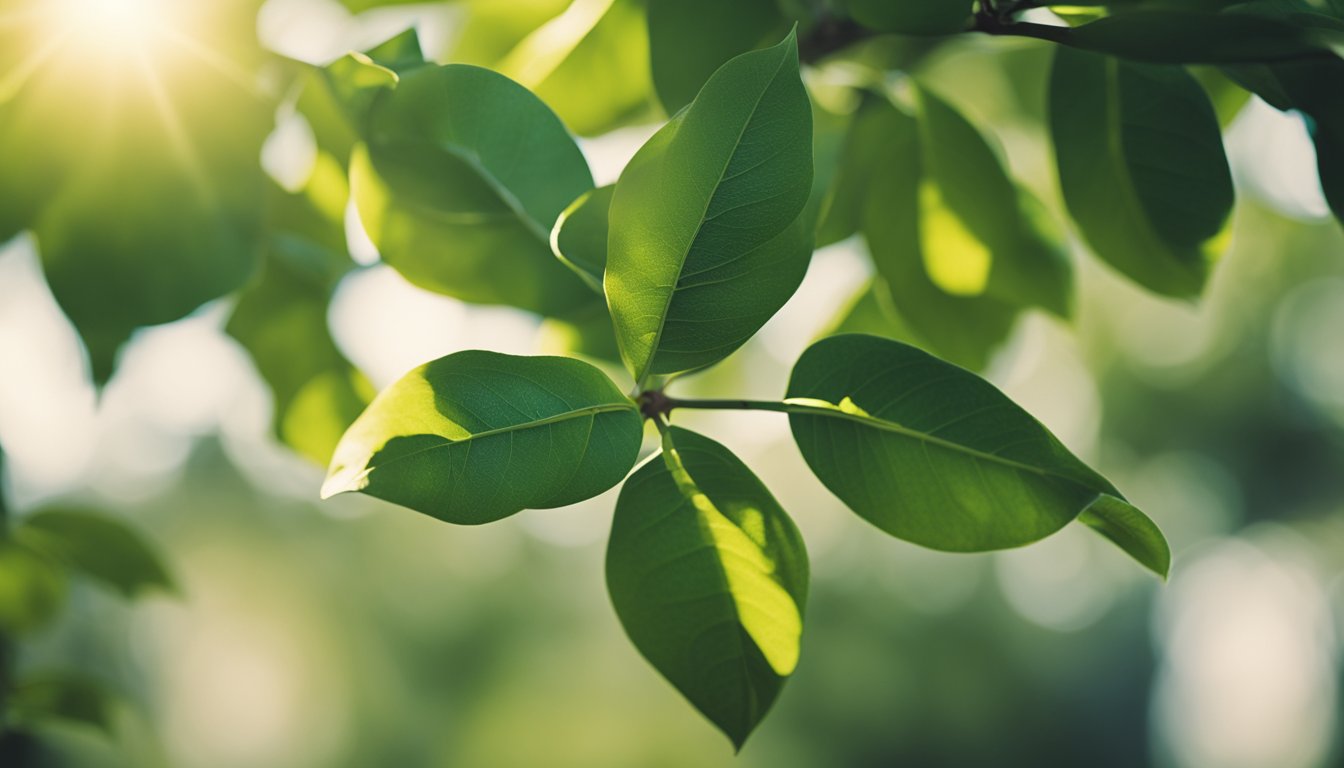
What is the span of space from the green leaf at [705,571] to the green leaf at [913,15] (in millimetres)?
200

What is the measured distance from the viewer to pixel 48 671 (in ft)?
2.17

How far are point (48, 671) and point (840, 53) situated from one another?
717 mm

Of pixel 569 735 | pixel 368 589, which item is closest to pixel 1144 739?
pixel 569 735

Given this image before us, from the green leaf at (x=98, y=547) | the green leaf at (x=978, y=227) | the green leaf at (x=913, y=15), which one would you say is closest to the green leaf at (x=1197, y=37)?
the green leaf at (x=913, y=15)

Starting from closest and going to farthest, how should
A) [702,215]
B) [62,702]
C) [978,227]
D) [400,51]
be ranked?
[702,215] → [400,51] → [978,227] → [62,702]

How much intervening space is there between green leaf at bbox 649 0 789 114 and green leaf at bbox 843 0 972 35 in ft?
0.23

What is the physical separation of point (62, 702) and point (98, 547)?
0.38ft

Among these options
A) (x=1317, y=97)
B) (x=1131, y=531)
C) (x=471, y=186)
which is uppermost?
(x=471, y=186)

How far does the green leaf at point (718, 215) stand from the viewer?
28cm

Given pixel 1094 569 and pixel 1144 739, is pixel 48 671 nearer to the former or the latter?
pixel 1094 569

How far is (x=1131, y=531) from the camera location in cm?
30

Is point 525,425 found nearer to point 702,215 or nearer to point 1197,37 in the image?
point 702,215

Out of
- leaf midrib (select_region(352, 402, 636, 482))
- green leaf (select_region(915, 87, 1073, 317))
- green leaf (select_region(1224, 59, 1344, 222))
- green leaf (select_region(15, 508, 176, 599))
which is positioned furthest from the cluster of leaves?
green leaf (select_region(1224, 59, 1344, 222))

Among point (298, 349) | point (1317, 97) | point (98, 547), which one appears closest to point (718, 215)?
point (1317, 97)
